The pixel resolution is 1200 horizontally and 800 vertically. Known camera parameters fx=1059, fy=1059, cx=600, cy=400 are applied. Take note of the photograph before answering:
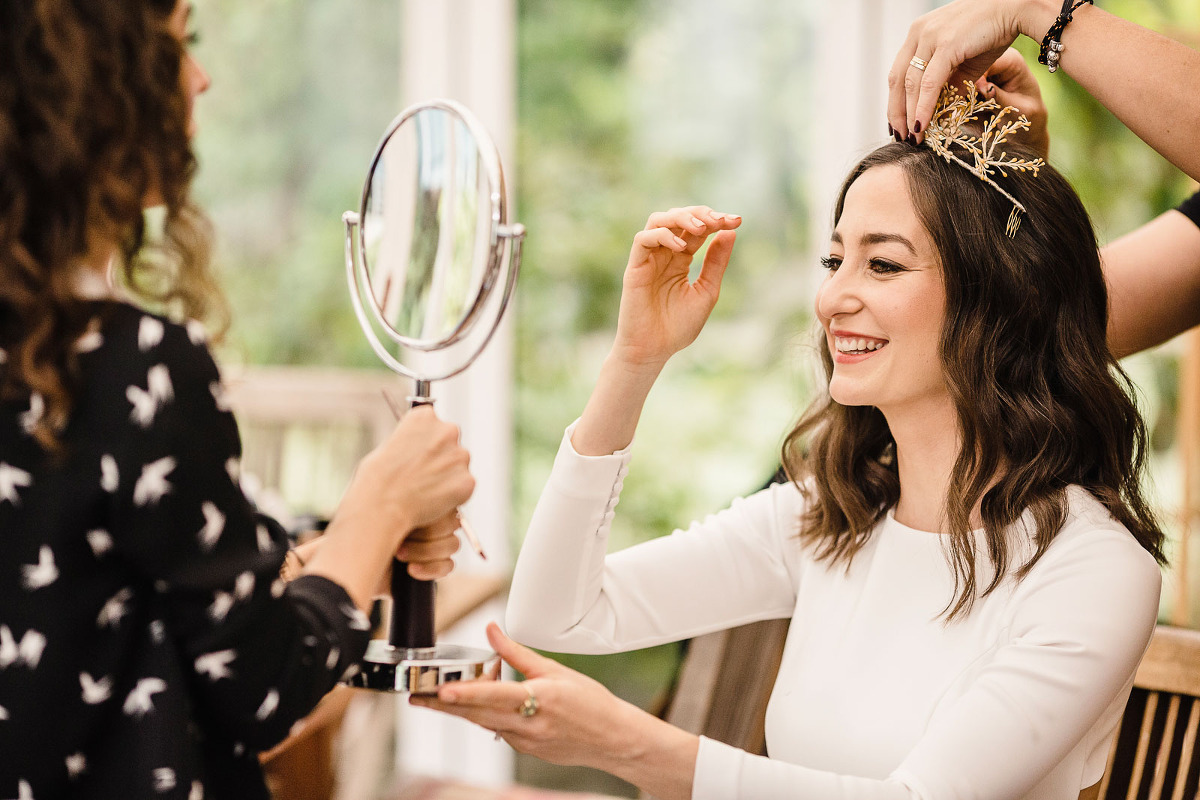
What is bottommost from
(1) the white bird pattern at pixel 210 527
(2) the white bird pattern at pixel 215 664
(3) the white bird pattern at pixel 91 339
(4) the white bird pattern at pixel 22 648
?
(2) the white bird pattern at pixel 215 664

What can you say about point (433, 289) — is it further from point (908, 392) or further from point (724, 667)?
point (724, 667)

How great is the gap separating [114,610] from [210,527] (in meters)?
0.10

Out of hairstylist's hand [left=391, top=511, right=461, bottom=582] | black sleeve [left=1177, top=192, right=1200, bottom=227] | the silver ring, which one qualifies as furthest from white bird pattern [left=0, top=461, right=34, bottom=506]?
black sleeve [left=1177, top=192, right=1200, bottom=227]

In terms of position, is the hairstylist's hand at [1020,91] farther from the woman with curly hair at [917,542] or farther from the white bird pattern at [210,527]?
the white bird pattern at [210,527]

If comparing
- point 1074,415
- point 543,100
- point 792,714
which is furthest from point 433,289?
point 543,100

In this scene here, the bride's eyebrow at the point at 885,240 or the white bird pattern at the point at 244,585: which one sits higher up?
the bride's eyebrow at the point at 885,240

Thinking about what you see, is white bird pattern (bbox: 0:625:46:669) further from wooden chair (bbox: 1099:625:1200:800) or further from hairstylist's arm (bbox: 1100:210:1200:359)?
hairstylist's arm (bbox: 1100:210:1200:359)

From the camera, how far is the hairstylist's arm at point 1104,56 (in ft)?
3.76

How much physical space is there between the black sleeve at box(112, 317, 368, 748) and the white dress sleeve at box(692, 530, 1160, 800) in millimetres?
471

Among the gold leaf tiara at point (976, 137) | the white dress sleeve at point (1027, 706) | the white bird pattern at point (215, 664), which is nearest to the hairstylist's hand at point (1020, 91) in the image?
the gold leaf tiara at point (976, 137)

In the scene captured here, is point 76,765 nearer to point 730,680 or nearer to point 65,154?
point 65,154

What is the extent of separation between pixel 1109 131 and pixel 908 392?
1343 mm

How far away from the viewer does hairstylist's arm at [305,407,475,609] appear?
0.88 meters

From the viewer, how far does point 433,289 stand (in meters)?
1.08
